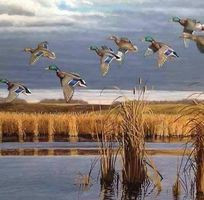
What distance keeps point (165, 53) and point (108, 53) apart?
95 cm

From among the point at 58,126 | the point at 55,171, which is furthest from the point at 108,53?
the point at 58,126

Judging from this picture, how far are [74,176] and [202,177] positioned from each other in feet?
13.8

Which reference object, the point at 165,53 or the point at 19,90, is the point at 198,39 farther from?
the point at 19,90

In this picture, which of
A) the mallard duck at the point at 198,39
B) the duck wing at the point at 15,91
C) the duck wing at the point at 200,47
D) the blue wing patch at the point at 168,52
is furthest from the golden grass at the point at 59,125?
the duck wing at the point at 200,47

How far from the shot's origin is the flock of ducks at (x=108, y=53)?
389 inches

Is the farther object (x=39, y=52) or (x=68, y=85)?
(x=39, y=52)

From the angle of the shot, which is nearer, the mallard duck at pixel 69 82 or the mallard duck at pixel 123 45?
the mallard duck at pixel 69 82

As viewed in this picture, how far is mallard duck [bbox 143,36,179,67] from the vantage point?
10883 mm

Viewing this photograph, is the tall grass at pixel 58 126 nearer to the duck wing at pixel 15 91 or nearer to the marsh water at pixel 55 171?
the marsh water at pixel 55 171

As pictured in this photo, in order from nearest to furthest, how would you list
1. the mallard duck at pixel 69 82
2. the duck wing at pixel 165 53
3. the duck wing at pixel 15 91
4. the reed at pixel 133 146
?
the mallard duck at pixel 69 82 → the duck wing at pixel 15 91 → the duck wing at pixel 165 53 → the reed at pixel 133 146

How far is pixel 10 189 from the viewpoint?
1315cm

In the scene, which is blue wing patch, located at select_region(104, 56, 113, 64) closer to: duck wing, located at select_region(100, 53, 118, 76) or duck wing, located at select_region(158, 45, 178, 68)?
duck wing, located at select_region(100, 53, 118, 76)

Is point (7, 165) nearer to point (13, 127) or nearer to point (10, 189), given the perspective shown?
point (10, 189)

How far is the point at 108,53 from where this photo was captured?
11578 millimetres
